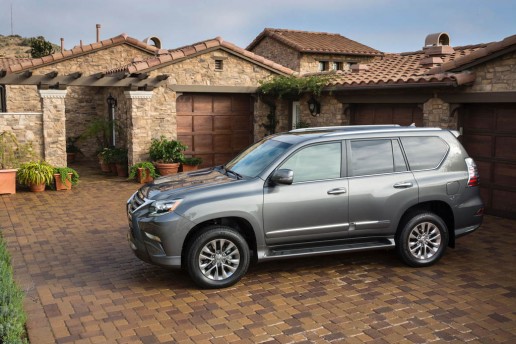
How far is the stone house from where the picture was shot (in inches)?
405

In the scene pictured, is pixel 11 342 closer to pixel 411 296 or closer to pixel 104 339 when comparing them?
pixel 104 339

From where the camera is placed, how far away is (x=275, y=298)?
610 centimetres

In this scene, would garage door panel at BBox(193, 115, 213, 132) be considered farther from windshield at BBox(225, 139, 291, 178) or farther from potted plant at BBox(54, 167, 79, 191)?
windshield at BBox(225, 139, 291, 178)

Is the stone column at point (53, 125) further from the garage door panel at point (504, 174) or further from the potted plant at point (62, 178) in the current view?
the garage door panel at point (504, 174)

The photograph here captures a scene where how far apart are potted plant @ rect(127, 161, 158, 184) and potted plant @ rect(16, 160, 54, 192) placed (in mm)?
2200


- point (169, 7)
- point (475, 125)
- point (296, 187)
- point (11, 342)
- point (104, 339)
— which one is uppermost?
point (169, 7)

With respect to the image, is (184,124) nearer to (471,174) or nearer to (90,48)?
(90,48)

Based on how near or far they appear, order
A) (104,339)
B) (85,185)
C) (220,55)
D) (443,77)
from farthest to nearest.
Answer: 1. (220,55)
2. (85,185)
3. (443,77)
4. (104,339)

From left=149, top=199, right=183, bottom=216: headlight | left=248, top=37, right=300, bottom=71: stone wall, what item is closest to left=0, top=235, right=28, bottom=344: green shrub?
left=149, top=199, right=183, bottom=216: headlight

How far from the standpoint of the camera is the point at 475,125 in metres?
10.7

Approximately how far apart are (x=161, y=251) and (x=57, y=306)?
124cm

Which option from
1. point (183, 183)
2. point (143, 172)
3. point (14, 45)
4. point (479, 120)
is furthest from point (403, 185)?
point (14, 45)

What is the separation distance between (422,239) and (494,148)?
4201 mm

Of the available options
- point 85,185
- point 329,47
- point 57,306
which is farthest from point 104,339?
point 329,47
